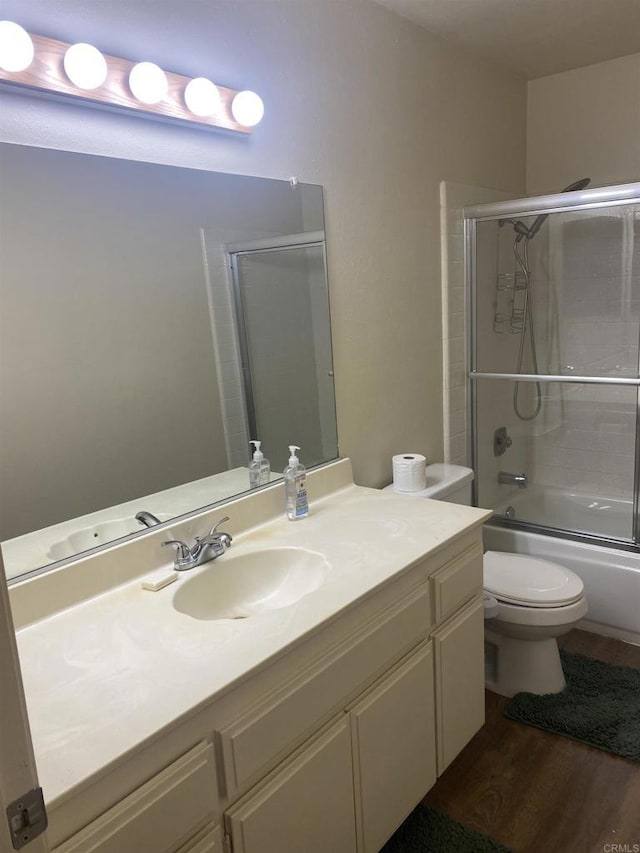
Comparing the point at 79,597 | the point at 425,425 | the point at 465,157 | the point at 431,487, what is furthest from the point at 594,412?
the point at 79,597

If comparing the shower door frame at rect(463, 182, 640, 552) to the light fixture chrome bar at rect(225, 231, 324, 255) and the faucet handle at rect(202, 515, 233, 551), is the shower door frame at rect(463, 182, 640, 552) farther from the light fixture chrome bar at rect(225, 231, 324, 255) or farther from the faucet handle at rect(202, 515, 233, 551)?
the faucet handle at rect(202, 515, 233, 551)

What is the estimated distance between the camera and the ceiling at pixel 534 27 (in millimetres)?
2385

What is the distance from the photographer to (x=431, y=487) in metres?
2.49

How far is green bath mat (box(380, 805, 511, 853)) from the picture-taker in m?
1.73

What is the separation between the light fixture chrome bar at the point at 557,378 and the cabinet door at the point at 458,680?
1.27m

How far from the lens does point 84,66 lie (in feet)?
4.71

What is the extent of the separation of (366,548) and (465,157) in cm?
195

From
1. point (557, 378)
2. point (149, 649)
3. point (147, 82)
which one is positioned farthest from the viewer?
point (557, 378)

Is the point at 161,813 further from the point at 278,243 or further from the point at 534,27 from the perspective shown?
the point at 534,27

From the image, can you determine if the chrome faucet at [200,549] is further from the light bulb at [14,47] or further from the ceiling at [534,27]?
the ceiling at [534,27]

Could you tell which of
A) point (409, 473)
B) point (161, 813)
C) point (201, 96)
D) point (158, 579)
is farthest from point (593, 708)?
point (201, 96)

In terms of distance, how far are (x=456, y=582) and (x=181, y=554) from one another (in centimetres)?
77

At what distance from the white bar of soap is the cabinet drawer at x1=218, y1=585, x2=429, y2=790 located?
0.44 meters

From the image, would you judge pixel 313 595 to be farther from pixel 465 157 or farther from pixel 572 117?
pixel 572 117
